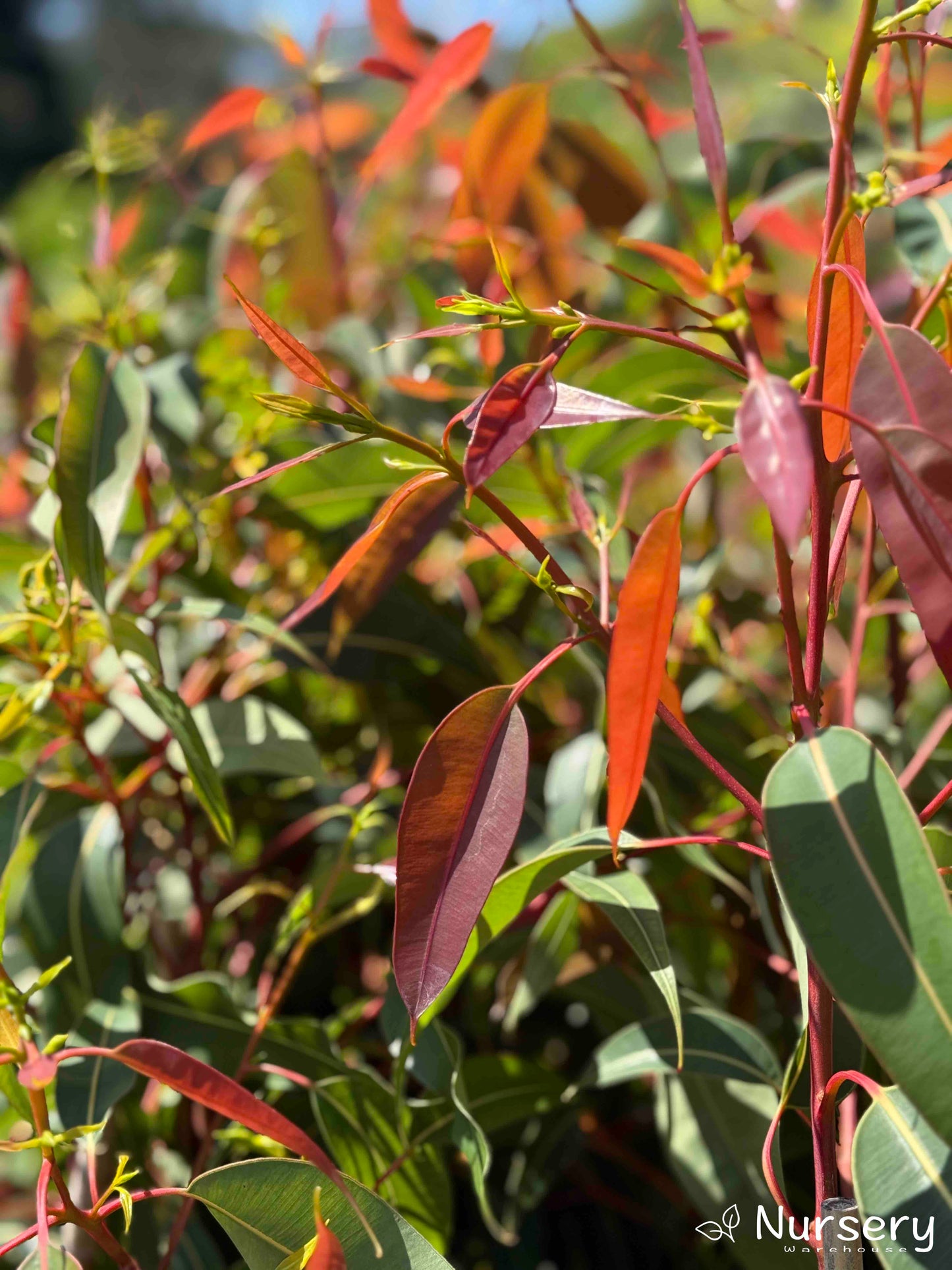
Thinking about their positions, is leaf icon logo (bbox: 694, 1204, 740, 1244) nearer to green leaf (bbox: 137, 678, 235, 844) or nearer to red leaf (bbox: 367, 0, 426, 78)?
green leaf (bbox: 137, 678, 235, 844)

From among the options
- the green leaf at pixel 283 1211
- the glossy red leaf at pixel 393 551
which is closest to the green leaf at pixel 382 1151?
the green leaf at pixel 283 1211

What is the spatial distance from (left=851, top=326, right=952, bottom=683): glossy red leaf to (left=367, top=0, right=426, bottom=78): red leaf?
2.04 feet

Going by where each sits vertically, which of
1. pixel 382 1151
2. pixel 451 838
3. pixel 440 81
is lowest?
pixel 382 1151

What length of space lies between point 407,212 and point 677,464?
0.60 metres

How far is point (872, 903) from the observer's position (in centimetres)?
31

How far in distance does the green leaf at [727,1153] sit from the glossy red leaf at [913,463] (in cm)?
31

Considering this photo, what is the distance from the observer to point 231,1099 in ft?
1.19

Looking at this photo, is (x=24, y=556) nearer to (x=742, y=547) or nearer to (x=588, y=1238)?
(x=588, y=1238)

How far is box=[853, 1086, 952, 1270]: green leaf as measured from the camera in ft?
1.13

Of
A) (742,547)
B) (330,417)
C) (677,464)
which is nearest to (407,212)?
(677,464)

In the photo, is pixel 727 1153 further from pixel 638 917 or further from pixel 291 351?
pixel 291 351

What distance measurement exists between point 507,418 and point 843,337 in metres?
0.14

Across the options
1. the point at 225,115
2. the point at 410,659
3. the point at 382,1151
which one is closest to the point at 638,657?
the point at 382,1151

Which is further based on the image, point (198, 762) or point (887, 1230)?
point (198, 762)
